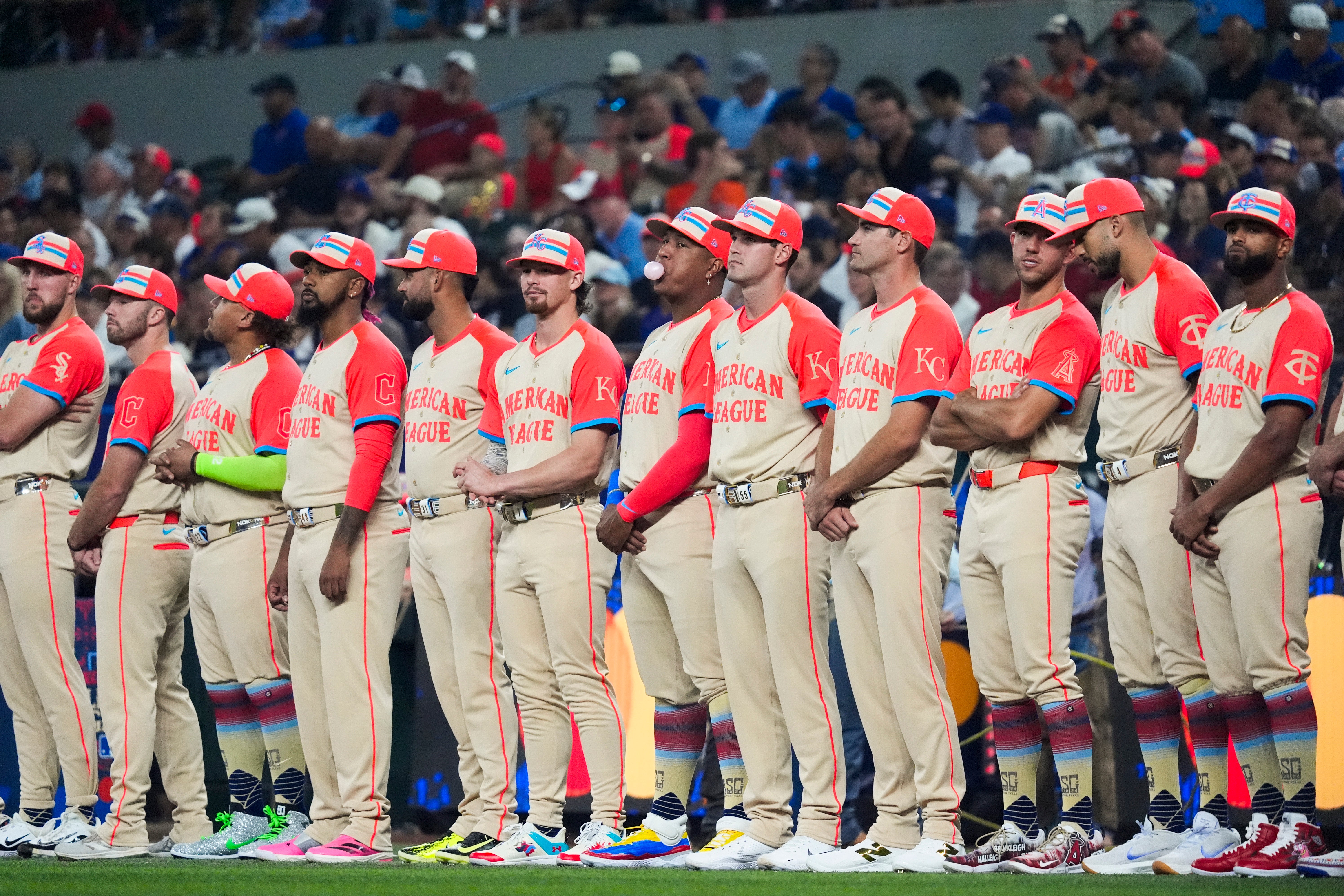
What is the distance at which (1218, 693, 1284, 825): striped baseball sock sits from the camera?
526 cm

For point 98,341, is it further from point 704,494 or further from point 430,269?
point 704,494

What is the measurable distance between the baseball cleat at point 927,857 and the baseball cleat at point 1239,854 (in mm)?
787

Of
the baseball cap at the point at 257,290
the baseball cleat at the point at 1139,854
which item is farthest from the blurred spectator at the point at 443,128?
the baseball cleat at the point at 1139,854

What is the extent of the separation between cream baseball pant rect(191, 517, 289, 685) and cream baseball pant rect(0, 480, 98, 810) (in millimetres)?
664

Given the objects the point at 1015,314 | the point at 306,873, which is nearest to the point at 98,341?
the point at 306,873

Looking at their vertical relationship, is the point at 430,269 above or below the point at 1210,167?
below

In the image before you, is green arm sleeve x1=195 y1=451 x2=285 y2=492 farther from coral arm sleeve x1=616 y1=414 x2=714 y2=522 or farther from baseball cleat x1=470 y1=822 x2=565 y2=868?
baseball cleat x1=470 y1=822 x2=565 y2=868

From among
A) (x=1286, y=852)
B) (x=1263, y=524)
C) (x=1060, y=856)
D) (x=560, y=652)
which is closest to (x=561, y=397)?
(x=560, y=652)

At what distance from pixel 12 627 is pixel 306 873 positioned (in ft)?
7.81

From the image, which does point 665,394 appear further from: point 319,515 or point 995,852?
point 995,852

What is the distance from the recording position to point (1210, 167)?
10.1 metres

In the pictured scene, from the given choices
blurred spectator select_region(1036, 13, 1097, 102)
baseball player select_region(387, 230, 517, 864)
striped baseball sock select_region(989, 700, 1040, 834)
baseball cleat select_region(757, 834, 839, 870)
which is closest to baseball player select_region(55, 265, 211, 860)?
baseball player select_region(387, 230, 517, 864)

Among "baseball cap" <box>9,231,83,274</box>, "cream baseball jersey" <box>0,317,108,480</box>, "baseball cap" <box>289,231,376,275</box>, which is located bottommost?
"cream baseball jersey" <box>0,317,108,480</box>

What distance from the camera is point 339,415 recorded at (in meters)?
6.73
